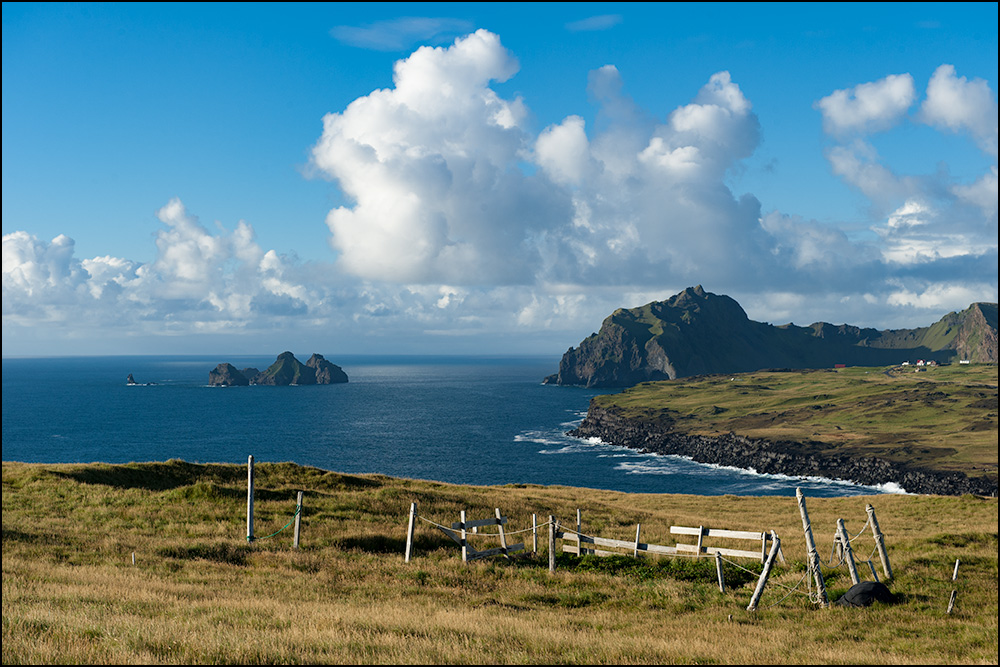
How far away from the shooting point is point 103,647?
1013 centimetres

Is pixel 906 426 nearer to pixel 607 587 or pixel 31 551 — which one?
pixel 607 587

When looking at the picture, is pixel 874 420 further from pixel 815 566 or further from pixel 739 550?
pixel 815 566

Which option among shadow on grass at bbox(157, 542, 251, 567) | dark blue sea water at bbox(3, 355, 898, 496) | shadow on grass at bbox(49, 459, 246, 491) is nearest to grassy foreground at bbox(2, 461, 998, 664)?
shadow on grass at bbox(157, 542, 251, 567)

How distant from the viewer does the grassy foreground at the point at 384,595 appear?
35.8ft

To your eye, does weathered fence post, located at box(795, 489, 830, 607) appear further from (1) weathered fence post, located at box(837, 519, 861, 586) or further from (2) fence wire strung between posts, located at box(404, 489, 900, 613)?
A: (1) weathered fence post, located at box(837, 519, 861, 586)

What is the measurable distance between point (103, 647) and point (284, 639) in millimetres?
2657

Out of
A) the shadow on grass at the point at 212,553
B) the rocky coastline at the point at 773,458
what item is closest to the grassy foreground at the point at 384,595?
the shadow on grass at the point at 212,553

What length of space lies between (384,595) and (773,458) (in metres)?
121

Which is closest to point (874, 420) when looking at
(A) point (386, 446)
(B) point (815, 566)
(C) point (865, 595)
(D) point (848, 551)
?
(A) point (386, 446)

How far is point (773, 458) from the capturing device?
405ft

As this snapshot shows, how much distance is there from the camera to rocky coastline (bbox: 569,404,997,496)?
101688mm

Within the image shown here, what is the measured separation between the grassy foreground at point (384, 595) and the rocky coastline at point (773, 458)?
88.6 metres

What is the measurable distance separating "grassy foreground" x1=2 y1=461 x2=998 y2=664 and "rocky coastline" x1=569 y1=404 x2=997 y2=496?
8857 centimetres

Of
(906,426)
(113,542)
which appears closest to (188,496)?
(113,542)
